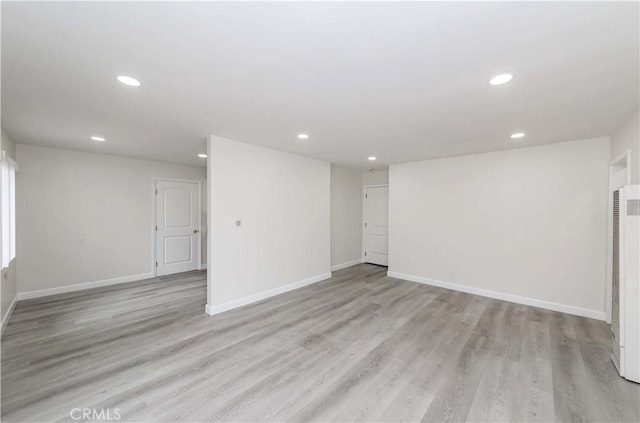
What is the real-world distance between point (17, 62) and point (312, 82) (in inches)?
80.2

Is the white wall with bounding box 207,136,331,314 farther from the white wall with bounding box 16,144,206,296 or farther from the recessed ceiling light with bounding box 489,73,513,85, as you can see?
the recessed ceiling light with bounding box 489,73,513,85

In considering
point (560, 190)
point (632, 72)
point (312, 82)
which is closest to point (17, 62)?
point (312, 82)

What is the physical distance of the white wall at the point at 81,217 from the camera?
13.8 feet

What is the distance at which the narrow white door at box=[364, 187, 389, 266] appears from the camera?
6.65 metres

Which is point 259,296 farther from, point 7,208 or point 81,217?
point 81,217

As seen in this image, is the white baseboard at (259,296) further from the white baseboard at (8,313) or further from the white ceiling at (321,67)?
the white ceiling at (321,67)

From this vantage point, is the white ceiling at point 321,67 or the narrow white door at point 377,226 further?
the narrow white door at point 377,226

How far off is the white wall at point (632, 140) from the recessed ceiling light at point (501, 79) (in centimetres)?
170

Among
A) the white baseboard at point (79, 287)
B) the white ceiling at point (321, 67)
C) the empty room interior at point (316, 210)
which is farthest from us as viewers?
the white baseboard at point (79, 287)

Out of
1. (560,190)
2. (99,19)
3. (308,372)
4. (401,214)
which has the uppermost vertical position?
(99,19)

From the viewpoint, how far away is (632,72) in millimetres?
1858

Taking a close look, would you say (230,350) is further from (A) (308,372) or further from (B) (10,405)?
(B) (10,405)

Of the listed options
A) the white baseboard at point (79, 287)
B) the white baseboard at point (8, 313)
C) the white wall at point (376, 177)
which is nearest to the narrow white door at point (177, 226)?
the white baseboard at point (79, 287)

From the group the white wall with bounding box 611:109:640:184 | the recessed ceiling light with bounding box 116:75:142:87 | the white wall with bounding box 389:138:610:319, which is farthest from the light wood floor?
the recessed ceiling light with bounding box 116:75:142:87
